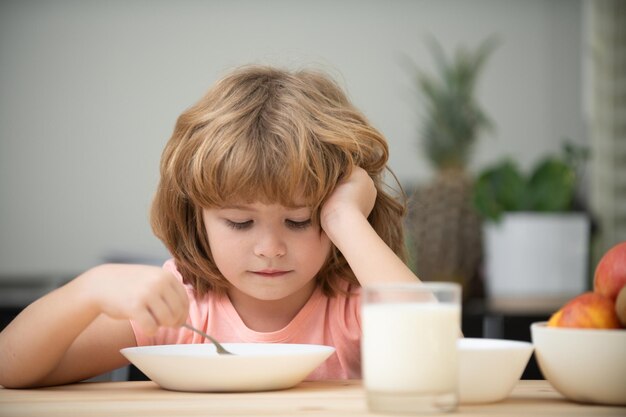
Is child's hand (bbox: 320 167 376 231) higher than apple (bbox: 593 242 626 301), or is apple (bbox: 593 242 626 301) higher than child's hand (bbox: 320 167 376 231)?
child's hand (bbox: 320 167 376 231)

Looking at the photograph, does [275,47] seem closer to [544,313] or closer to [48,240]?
[48,240]

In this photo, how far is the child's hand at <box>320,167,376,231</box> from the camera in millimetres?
1306

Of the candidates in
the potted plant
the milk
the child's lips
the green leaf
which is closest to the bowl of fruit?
the milk

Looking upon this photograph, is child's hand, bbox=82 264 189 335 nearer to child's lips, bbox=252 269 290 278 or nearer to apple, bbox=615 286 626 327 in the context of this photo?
child's lips, bbox=252 269 290 278

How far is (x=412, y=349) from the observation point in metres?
0.78

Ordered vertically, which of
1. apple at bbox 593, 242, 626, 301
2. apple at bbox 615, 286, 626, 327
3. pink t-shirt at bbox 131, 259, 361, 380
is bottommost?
pink t-shirt at bbox 131, 259, 361, 380

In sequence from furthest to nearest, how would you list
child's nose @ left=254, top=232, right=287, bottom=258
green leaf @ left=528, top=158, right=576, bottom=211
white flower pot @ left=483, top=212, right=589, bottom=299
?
1. green leaf @ left=528, top=158, right=576, bottom=211
2. white flower pot @ left=483, top=212, right=589, bottom=299
3. child's nose @ left=254, top=232, right=287, bottom=258

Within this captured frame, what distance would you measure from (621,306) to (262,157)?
0.60 m

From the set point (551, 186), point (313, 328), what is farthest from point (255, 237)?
point (551, 186)

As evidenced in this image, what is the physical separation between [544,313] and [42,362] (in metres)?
1.60

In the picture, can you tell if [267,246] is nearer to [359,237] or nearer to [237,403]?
[359,237]

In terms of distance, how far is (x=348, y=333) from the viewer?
1.49 metres

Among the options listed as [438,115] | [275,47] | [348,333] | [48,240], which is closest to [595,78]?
[438,115]

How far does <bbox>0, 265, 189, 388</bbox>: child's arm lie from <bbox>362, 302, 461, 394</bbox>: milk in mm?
260
